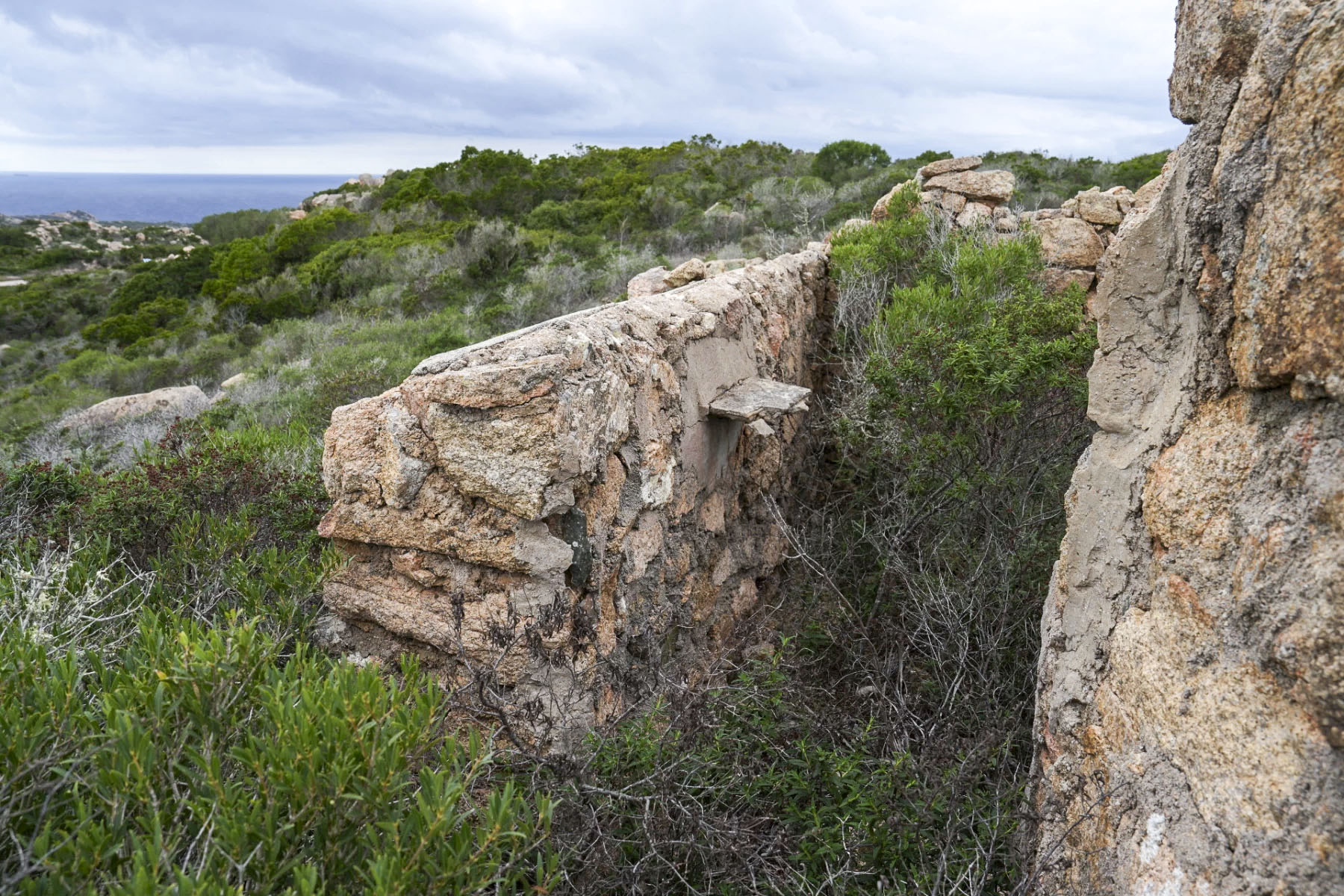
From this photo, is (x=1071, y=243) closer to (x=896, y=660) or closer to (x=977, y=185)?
(x=977, y=185)

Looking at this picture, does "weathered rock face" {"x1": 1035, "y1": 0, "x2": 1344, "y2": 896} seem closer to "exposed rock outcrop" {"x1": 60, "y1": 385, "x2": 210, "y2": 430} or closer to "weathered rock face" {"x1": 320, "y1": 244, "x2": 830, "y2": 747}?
"weathered rock face" {"x1": 320, "y1": 244, "x2": 830, "y2": 747}

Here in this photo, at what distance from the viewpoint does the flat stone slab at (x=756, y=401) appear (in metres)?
4.24

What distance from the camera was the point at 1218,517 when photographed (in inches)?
82.1

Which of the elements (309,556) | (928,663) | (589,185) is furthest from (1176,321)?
(589,185)

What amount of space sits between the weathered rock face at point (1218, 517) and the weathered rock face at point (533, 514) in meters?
1.70

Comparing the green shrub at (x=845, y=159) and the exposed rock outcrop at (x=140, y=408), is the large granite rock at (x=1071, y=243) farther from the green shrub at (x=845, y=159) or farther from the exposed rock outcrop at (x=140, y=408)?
the green shrub at (x=845, y=159)

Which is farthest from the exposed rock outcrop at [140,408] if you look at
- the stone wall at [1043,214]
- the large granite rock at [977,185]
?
the large granite rock at [977,185]

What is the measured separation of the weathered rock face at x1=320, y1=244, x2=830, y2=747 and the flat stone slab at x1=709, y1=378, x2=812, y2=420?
265 mm

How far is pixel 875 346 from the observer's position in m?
5.86

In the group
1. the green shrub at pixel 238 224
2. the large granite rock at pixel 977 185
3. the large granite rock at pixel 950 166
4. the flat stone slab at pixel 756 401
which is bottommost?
the flat stone slab at pixel 756 401

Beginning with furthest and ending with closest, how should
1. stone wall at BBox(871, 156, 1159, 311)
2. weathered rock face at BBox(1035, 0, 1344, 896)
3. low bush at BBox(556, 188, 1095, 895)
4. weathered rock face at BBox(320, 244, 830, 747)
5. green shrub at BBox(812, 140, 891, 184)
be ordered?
1. green shrub at BBox(812, 140, 891, 184)
2. stone wall at BBox(871, 156, 1159, 311)
3. weathered rock face at BBox(320, 244, 830, 747)
4. low bush at BBox(556, 188, 1095, 895)
5. weathered rock face at BBox(1035, 0, 1344, 896)

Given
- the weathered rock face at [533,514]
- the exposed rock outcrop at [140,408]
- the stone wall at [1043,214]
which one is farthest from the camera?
the exposed rock outcrop at [140,408]

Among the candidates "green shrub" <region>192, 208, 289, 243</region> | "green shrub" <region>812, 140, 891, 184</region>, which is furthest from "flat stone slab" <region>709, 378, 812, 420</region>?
"green shrub" <region>192, 208, 289, 243</region>

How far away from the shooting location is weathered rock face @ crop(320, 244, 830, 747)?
3055 mm
